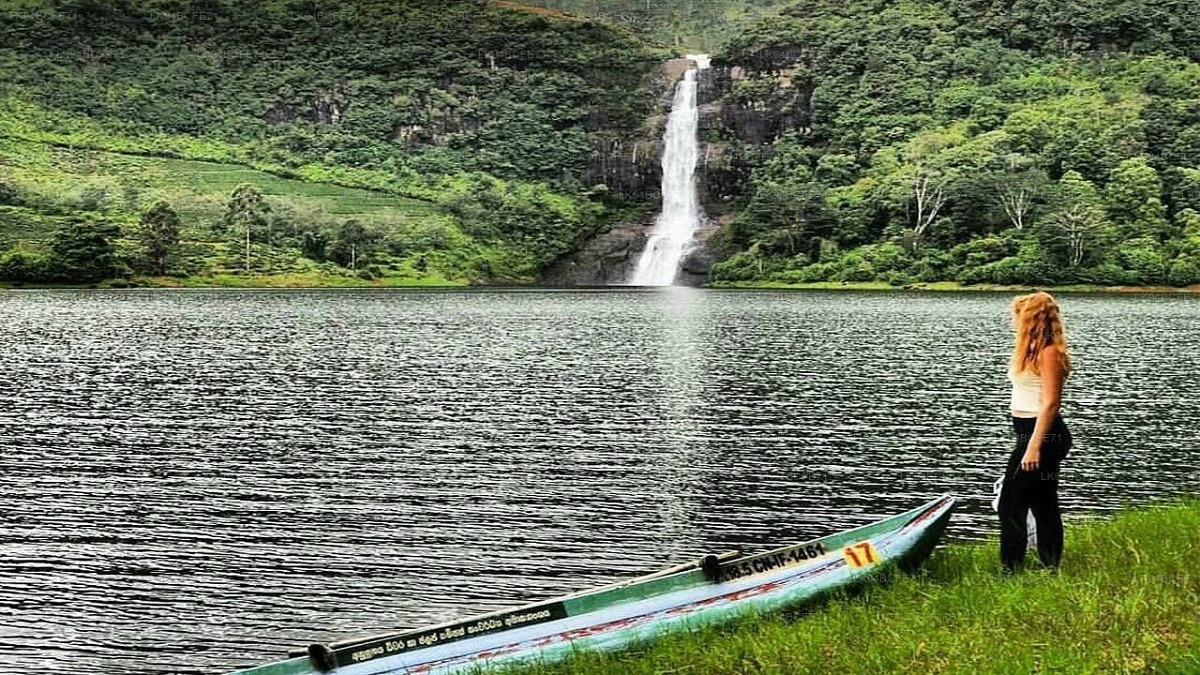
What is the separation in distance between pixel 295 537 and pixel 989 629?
1572cm

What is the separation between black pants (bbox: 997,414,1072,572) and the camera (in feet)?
49.9

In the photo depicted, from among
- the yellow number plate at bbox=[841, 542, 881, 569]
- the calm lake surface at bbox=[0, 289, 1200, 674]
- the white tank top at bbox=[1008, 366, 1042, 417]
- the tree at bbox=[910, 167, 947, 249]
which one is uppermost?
the tree at bbox=[910, 167, 947, 249]

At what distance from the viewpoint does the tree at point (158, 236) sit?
172125 millimetres

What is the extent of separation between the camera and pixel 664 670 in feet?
45.1

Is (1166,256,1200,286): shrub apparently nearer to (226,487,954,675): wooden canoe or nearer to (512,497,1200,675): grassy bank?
(512,497,1200,675): grassy bank

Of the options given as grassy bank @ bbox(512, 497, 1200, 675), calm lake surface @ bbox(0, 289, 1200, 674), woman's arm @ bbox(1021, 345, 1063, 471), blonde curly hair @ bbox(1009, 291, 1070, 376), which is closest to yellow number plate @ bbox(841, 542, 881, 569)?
grassy bank @ bbox(512, 497, 1200, 675)

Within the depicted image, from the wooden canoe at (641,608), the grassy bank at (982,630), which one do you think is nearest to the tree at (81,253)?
the wooden canoe at (641,608)

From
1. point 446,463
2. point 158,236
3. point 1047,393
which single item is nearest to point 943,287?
point 158,236

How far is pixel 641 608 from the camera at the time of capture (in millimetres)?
14906

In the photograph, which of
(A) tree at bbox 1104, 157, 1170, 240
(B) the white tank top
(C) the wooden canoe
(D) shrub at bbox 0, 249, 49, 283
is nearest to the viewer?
(C) the wooden canoe

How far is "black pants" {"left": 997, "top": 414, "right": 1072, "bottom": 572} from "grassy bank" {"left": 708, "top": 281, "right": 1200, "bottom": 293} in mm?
146596

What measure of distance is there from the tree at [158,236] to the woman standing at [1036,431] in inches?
6735

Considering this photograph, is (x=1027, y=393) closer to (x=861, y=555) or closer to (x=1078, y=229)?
(x=861, y=555)

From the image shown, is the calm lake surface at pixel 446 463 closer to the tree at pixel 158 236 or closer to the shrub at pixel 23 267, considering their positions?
the shrub at pixel 23 267
